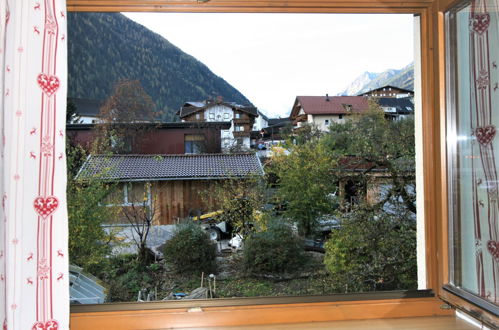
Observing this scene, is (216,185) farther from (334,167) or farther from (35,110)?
(35,110)

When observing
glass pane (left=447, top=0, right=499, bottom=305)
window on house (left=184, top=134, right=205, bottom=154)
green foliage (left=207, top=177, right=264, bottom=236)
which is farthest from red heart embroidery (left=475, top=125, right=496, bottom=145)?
window on house (left=184, top=134, right=205, bottom=154)

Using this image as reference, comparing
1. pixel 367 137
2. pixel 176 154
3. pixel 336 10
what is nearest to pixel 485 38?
pixel 336 10

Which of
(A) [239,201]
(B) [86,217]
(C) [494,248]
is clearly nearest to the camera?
(C) [494,248]

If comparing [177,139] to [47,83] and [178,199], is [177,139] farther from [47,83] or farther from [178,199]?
[47,83]

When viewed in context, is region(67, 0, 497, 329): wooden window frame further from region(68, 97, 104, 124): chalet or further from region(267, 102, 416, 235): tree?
region(68, 97, 104, 124): chalet

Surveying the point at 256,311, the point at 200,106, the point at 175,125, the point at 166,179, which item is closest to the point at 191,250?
the point at 166,179

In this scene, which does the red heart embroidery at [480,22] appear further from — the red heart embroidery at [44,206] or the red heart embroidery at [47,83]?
the red heart embroidery at [44,206]

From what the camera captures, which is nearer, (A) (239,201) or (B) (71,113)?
(B) (71,113)
